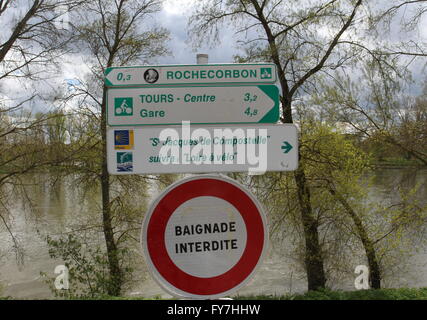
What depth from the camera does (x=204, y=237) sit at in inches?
61.2

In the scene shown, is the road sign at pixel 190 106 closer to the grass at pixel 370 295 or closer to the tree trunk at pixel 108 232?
the grass at pixel 370 295

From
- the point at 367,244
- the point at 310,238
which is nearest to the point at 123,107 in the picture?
the point at 310,238

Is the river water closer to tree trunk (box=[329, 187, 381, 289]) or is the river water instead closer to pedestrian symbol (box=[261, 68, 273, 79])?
tree trunk (box=[329, 187, 381, 289])

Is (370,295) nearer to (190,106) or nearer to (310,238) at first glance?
(310,238)

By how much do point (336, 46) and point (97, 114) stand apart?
600 centimetres

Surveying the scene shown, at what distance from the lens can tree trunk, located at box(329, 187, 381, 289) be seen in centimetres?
875

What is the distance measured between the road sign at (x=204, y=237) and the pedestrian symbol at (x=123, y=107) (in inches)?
16.2

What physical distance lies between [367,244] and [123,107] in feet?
28.0

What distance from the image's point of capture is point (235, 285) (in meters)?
1.53

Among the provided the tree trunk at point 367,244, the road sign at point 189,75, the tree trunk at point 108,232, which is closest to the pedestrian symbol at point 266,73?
the road sign at point 189,75

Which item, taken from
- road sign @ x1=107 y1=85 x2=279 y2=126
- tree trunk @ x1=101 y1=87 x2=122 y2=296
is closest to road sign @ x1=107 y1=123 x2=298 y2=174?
road sign @ x1=107 y1=85 x2=279 y2=126

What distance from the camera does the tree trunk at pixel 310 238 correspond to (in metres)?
8.52

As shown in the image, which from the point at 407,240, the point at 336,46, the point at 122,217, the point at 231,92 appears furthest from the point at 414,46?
the point at 122,217
